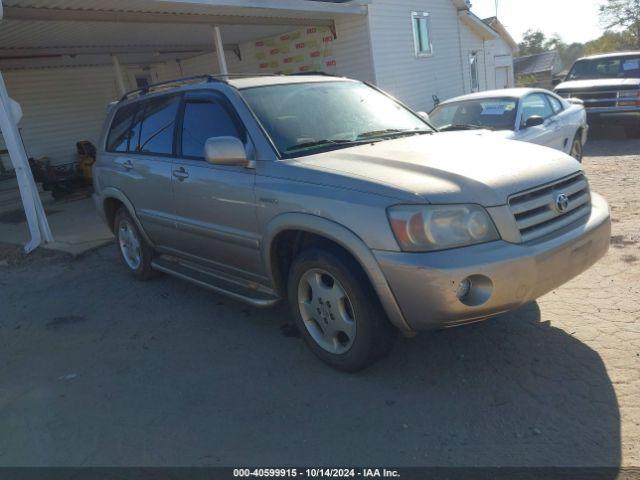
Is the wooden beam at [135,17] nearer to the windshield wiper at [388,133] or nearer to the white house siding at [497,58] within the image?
the windshield wiper at [388,133]

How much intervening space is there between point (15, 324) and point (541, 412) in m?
4.55

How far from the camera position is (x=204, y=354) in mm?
3939

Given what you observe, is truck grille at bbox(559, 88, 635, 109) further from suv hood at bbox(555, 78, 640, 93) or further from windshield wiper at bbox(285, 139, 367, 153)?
windshield wiper at bbox(285, 139, 367, 153)

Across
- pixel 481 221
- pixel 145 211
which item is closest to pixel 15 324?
pixel 145 211

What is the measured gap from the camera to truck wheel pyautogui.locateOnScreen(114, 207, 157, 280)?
5.39 m

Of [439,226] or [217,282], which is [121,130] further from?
[439,226]

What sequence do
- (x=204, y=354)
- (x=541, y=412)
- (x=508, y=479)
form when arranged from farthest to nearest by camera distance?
(x=204, y=354) → (x=541, y=412) → (x=508, y=479)

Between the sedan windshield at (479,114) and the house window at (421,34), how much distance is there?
7367mm

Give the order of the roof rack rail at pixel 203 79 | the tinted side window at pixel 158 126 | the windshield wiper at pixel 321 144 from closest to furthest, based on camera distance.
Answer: the windshield wiper at pixel 321 144
the roof rack rail at pixel 203 79
the tinted side window at pixel 158 126

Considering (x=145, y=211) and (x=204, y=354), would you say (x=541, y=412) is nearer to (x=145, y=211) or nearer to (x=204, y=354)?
(x=204, y=354)

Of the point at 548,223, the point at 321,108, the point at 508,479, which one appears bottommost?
the point at 508,479

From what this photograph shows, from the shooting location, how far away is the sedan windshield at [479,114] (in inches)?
298

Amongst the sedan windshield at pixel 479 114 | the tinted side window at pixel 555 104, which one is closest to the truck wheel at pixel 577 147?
the tinted side window at pixel 555 104

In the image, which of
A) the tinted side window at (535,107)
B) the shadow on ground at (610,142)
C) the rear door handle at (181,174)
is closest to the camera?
the rear door handle at (181,174)
